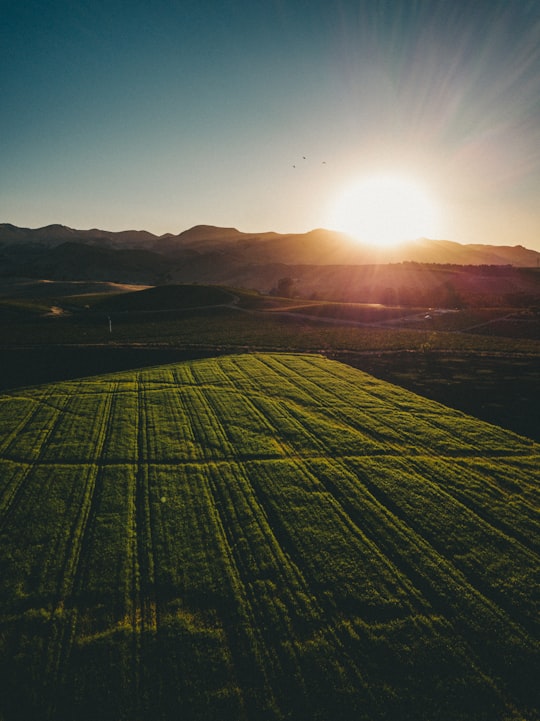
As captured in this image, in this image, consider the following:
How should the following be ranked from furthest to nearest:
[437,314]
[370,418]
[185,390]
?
[437,314], [185,390], [370,418]

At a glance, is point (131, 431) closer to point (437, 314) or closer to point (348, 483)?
point (348, 483)

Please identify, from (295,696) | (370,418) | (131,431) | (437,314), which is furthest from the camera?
(437,314)

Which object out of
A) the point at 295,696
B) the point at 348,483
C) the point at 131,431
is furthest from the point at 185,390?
the point at 295,696

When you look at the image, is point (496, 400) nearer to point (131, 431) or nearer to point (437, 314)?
point (131, 431)

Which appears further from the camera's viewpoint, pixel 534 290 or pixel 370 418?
pixel 534 290

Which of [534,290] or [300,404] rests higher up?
[534,290]

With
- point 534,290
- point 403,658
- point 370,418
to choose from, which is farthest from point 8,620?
point 534,290
